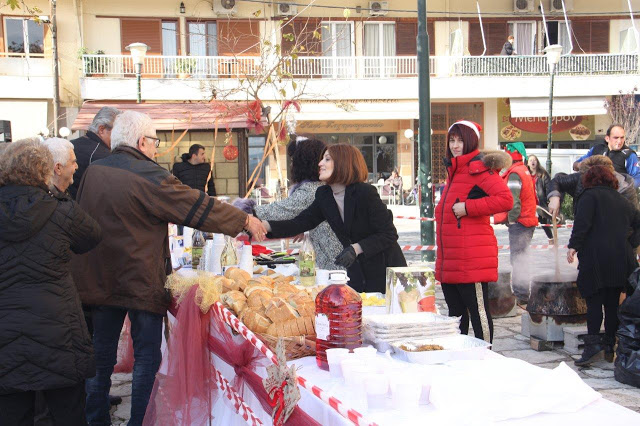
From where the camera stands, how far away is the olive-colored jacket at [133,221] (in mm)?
3717

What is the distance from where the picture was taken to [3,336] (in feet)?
10.1

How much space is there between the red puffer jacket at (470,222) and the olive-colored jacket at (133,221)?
70.8 inches

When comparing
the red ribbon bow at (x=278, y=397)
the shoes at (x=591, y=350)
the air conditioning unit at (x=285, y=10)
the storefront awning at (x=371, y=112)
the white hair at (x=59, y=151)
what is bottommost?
the shoes at (x=591, y=350)

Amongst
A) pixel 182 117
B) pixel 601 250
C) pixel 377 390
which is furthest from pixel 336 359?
pixel 182 117

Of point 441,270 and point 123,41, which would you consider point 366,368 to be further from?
point 123,41

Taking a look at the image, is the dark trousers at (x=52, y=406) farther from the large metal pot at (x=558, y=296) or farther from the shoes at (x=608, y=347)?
the large metal pot at (x=558, y=296)

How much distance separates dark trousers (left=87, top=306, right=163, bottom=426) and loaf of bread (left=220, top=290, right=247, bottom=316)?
0.61 meters

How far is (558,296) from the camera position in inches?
246

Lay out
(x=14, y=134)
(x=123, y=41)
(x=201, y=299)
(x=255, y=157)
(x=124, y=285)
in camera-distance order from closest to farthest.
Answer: (x=201, y=299) < (x=124, y=285) < (x=14, y=134) < (x=123, y=41) < (x=255, y=157)

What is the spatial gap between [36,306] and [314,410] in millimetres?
Result: 1558

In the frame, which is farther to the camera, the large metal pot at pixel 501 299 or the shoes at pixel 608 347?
the large metal pot at pixel 501 299

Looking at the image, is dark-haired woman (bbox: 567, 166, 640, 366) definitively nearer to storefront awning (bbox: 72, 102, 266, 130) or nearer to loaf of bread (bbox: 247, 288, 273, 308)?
loaf of bread (bbox: 247, 288, 273, 308)

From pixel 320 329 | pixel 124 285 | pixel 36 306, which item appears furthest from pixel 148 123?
pixel 320 329

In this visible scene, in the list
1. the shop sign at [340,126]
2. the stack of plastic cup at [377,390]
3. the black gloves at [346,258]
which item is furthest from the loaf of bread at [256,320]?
the shop sign at [340,126]
